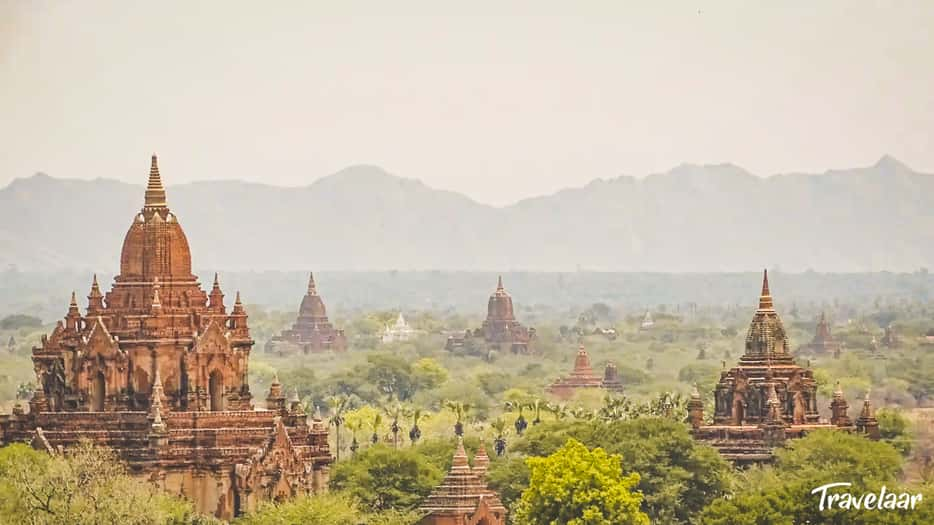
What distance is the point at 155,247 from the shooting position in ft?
257

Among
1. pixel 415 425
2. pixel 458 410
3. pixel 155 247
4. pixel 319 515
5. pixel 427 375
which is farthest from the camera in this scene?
pixel 427 375

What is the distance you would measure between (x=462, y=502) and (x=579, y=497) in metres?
4.69

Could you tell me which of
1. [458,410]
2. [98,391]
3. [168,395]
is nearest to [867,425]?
[168,395]

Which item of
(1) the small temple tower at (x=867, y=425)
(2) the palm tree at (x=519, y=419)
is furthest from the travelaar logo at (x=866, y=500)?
(2) the palm tree at (x=519, y=419)

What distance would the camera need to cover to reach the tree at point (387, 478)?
3108 inches

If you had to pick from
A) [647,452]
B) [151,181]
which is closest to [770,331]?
[647,452]

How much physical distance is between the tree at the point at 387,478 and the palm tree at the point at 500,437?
1749cm

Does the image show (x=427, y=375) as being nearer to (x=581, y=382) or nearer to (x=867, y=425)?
(x=581, y=382)

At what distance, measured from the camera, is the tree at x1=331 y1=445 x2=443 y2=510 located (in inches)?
3108

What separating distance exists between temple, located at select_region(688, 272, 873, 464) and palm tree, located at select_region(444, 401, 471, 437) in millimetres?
25334

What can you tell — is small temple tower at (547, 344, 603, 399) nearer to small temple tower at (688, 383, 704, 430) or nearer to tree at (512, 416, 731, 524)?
small temple tower at (688, 383, 704, 430)

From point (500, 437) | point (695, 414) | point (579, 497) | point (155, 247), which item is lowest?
point (500, 437)

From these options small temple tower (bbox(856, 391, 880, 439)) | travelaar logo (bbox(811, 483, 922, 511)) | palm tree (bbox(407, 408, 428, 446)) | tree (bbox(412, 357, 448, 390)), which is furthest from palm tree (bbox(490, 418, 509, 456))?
tree (bbox(412, 357, 448, 390))

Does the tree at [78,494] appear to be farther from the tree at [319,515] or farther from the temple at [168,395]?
the temple at [168,395]
